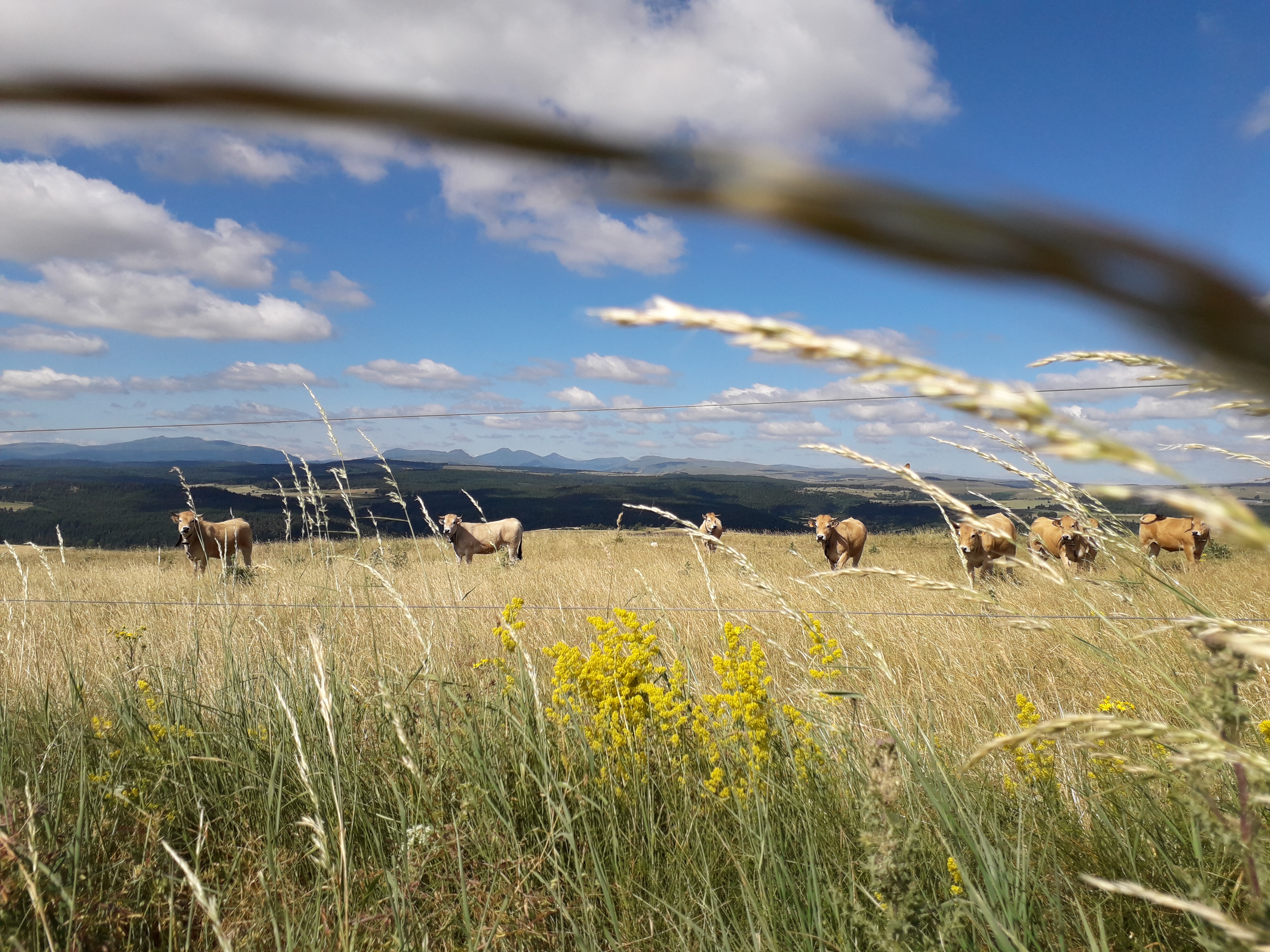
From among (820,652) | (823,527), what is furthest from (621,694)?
(823,527)

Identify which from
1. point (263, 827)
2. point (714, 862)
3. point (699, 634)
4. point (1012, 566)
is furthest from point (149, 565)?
point (1012, 566)

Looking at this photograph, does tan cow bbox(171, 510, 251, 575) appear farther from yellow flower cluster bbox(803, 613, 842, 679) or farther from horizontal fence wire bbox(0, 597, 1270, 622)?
yellow flower cluster bbox(803, 613, 842, 679)

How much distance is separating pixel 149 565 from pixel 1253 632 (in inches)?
882

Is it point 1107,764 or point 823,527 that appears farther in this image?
point 823,527

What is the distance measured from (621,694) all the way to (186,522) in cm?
1810

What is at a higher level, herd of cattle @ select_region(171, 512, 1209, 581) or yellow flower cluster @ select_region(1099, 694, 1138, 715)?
yellow flower cluster @ select_region(1099, 694, 1138, 715)

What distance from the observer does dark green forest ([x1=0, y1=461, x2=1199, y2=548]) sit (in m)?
58.1

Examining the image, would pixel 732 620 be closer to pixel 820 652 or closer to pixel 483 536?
pixel 820 652

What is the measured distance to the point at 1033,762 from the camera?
274 cm

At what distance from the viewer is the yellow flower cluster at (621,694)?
116 inches

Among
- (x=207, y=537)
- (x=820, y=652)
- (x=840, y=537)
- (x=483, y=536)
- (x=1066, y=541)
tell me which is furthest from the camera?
(x=483, y=536)

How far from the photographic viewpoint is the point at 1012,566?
20.8 metres

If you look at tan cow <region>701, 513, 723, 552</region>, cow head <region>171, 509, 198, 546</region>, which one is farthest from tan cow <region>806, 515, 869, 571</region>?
cow head <region>171, 509, 198, 546</region>

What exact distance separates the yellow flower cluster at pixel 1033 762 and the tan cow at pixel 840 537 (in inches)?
698
